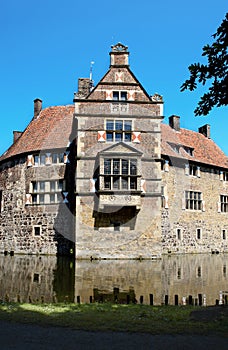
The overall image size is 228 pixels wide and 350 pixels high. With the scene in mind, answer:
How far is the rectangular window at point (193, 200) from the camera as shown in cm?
3131

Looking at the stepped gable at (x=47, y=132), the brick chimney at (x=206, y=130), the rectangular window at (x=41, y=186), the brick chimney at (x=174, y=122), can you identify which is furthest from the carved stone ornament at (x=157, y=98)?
the brick chimney at (x=206, y=130)

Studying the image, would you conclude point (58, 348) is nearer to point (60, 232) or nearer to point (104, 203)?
point (104, 203)

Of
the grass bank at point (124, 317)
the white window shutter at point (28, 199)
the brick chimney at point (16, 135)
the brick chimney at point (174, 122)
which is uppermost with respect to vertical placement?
the brick chimney at point (174, 122)

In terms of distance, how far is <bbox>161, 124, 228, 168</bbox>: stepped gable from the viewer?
1230 inches

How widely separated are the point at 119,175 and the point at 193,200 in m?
Result: 10.3

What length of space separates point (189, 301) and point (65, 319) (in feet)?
16.9

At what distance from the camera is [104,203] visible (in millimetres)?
23516

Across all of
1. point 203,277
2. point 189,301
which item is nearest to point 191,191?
point 203,277

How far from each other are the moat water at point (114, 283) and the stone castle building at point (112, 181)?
3.52 meters

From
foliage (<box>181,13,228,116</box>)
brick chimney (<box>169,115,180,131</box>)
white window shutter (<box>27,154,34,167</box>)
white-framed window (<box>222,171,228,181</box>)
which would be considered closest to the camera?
foliage (<box>181,13,228,116</box>)

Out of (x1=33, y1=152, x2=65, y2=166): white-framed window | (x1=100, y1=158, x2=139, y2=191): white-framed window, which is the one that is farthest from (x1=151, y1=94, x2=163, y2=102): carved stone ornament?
(x1=33, y1=152, x2=65, y2=166): white-framed window

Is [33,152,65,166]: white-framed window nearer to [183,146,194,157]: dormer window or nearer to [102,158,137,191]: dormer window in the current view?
[102,158,137,191]: dormer window

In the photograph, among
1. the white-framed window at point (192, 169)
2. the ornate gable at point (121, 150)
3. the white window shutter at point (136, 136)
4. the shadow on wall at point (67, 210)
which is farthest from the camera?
the white-framed window at point (192, 169)

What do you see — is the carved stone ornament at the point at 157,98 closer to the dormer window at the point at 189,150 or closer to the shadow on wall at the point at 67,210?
the shadow on wall at the point at 67,210
